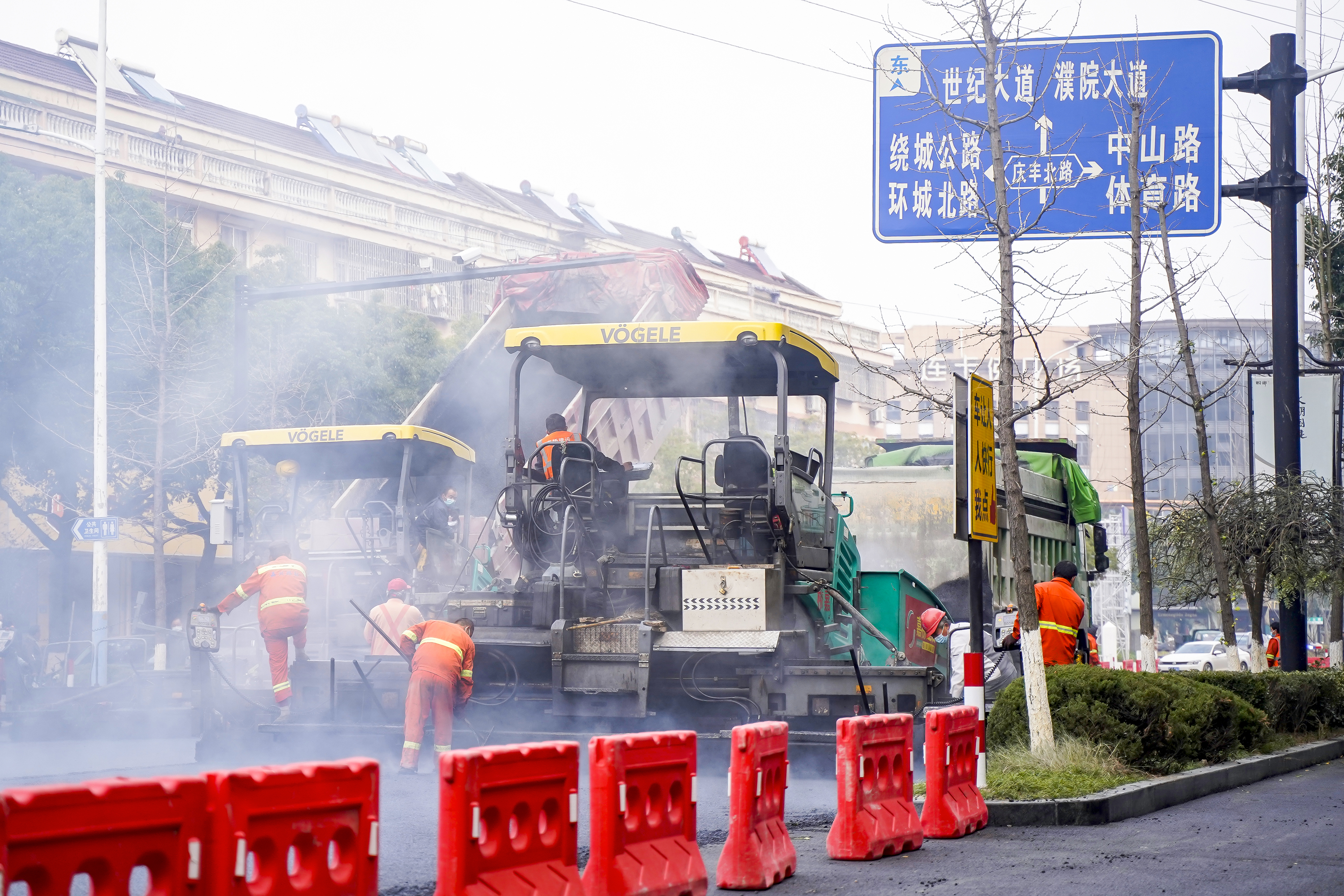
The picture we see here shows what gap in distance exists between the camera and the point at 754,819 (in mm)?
6270

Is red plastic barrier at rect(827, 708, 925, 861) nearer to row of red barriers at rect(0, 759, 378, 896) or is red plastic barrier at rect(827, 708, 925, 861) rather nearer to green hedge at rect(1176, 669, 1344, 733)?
row of red barriers at rect(0, 759, 378, 896)

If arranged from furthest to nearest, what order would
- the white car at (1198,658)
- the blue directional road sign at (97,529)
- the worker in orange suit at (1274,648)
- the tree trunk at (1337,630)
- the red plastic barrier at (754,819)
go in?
1. the white car at (1198,658)
2. the worker in orange suit at (1274,648)
3. the blue directional road sign at (97,529)
4. the tree trunk at (1337,630)
5. the red plastic barrier at (754,819)

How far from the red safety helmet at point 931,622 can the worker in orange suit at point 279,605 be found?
5106 millimetres

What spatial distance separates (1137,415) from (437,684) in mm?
6717

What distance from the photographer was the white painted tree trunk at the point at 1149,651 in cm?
1345

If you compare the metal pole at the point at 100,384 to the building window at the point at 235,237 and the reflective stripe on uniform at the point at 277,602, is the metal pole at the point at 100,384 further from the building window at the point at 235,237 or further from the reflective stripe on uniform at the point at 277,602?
the building window at the point at 235,237

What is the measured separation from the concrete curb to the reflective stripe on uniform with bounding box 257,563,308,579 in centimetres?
→ 591

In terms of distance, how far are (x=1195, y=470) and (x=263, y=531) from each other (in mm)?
95405

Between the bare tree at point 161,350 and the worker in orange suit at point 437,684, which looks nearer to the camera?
the worker in orange suit at point 437,684

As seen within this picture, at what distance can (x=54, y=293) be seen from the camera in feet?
76.9

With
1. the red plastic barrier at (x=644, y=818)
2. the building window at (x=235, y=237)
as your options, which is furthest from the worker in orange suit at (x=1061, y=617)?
the building window at (x=235, y=237)

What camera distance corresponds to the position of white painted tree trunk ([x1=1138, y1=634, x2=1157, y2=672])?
13.4 m

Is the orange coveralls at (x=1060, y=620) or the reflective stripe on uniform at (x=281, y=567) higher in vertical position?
the reflective stripe on uniform at (x=281, y=567)

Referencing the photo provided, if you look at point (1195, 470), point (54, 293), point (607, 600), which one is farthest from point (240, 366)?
point (1195, 470)
